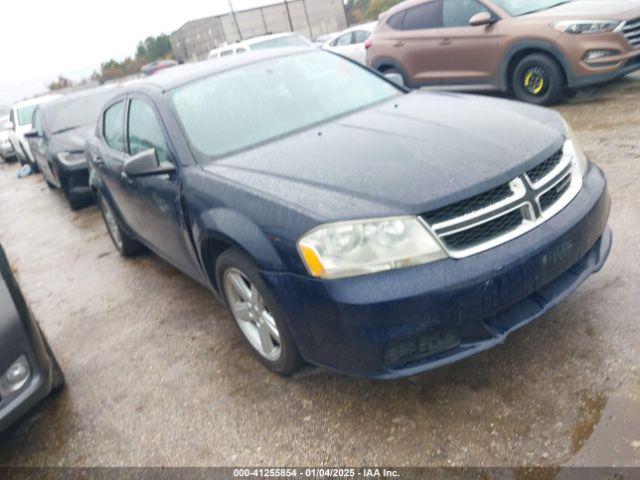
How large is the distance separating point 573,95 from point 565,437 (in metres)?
6.50

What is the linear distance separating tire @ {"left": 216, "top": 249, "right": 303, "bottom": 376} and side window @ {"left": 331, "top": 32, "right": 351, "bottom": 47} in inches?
427

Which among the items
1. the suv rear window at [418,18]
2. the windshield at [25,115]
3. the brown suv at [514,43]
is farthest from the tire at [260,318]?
the windshield at [25,115]

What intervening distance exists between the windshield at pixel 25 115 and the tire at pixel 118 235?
8.49m

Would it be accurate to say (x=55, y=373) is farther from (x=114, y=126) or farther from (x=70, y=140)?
(x=70, y=140)

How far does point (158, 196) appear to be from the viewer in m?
3.34

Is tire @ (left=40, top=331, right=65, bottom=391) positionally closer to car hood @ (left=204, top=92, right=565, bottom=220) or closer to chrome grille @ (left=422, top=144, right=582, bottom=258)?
car hood @ (left=204, top=92, right=565, bottom=220)

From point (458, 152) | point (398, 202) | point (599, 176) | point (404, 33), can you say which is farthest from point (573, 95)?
point (398, 202)

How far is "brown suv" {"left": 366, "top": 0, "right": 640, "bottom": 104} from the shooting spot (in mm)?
6387

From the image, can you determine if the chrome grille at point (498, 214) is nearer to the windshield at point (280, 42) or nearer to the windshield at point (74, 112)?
the windshield at point (74, 112)

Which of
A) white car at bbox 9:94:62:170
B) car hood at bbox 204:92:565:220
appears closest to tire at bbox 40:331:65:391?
car hood at bbox 204:92:565:220

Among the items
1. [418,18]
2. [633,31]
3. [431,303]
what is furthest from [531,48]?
[431,303]

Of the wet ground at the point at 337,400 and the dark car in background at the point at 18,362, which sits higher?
the dark car in background at the point at 18,362

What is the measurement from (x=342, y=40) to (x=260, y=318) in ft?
→ 37.1

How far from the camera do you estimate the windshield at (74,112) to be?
8.09 metres
